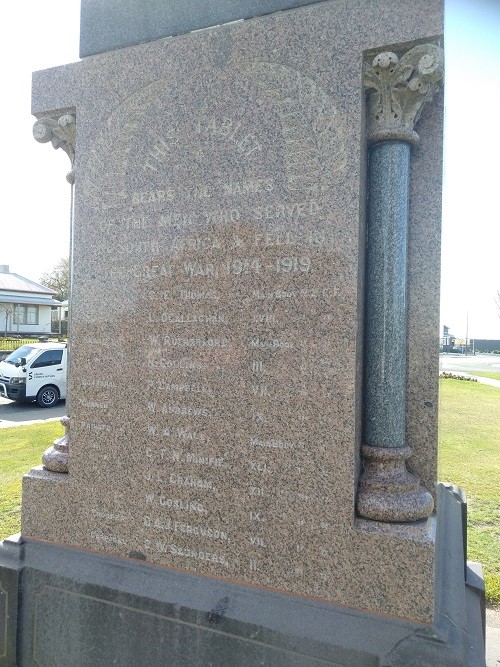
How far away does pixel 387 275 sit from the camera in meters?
2.65

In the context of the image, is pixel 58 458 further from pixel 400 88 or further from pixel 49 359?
pixel 49 359

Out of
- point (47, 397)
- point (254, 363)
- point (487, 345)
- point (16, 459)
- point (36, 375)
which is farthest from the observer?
point (487, 345)

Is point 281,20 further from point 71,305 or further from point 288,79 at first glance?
point 71,305

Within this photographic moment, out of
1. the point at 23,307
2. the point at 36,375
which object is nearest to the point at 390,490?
the point at 36,375

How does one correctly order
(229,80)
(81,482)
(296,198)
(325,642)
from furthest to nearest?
(81,482)
(229,80)
(296,198)
(325,642)

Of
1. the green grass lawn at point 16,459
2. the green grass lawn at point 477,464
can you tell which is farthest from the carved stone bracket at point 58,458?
the green grass lawn at point 477,464

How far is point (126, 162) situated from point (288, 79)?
106cm

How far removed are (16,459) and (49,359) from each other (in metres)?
7.41

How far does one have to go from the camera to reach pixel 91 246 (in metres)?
3.15

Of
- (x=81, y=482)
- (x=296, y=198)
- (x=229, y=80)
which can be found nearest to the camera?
(x=296, y=198)

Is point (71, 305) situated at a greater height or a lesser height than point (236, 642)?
greater

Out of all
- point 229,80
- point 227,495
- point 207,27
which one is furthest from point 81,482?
point 207,27

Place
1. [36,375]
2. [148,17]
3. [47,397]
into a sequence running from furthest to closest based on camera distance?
1. [47,397]
2. [36,375]
3. [148,17]

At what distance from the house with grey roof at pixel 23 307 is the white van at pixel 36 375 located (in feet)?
96.6
